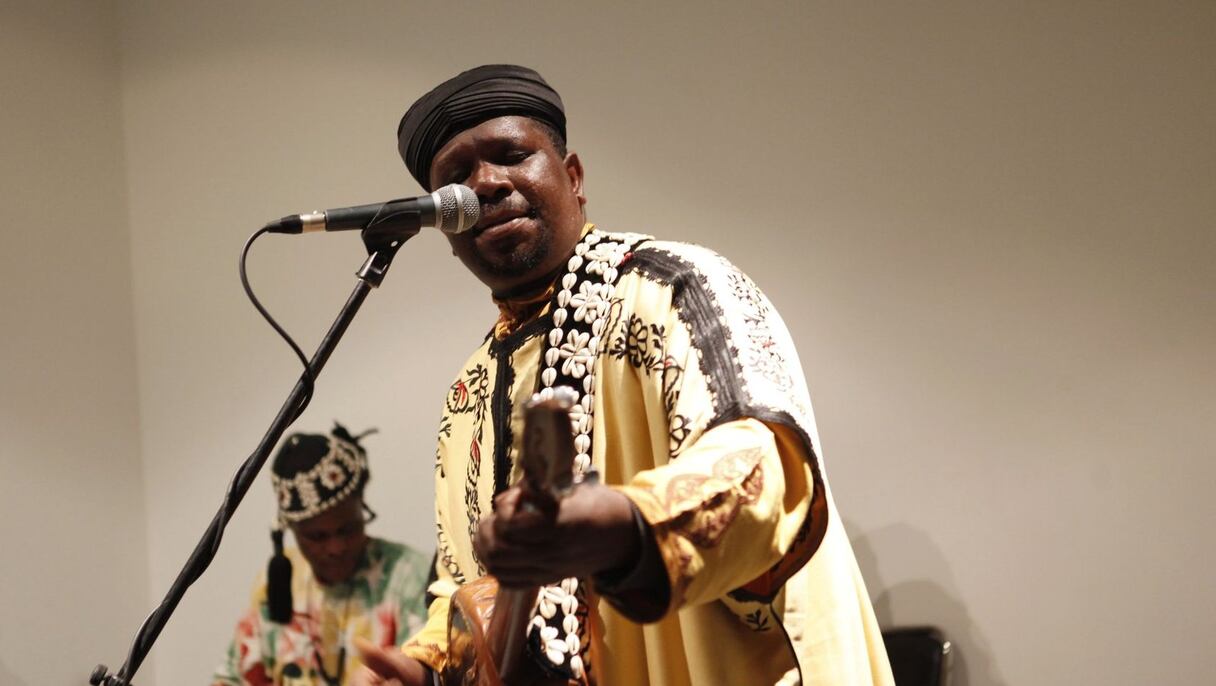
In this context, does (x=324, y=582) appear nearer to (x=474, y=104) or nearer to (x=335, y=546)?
(x=335, y=546)

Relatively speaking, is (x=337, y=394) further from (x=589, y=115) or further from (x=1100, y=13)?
(x=1100, y=13)

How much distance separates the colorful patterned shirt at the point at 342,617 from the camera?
3201 mm

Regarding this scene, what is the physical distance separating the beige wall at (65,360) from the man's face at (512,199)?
2.17 m

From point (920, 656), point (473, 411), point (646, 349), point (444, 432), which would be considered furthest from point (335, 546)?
point (646, 349)

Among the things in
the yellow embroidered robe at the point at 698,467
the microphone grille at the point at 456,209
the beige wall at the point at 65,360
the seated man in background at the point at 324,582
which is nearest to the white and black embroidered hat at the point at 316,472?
the seated man in background at the point at 324,582

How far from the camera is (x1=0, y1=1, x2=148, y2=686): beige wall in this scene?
11.0ft

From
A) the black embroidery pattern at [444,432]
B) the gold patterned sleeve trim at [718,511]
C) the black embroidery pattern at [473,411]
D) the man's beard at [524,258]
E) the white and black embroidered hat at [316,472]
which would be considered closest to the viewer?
the gold patterned sleeve trim at [718,511]

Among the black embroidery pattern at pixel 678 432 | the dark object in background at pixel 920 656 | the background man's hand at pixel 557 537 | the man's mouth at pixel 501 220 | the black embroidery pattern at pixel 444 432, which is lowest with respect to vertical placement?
the dark object in background at pixel 920 656

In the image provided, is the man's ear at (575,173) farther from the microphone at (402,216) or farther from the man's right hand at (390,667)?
the man's right hand at (390,667)

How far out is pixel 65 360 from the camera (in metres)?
3.54

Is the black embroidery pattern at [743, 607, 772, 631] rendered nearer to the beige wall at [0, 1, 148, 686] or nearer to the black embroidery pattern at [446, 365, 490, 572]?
the black embroidery pattern at [446, 365, 490, 572]

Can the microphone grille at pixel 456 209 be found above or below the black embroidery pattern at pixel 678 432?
above

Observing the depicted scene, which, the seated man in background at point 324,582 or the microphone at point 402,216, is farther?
the seated man in background at point 324,582

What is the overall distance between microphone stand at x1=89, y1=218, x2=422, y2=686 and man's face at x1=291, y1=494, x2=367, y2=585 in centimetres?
175
